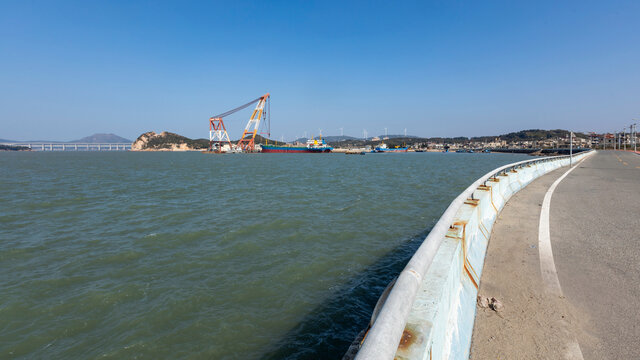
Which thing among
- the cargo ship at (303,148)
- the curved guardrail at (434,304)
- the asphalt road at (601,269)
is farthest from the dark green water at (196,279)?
the cargo ship at (303,148)

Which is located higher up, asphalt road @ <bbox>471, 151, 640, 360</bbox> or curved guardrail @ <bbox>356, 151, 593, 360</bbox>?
curved guardrail @ <bbox>356, 151, 593, 360</bbox>

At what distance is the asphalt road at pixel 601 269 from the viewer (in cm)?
289

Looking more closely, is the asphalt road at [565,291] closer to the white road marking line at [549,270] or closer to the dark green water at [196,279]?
the white road marking line at [549,270]

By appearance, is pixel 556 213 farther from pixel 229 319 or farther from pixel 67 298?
pixel 67 298

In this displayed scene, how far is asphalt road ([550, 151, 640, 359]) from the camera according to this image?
2.89 meters

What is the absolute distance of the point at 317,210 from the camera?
1300 cm

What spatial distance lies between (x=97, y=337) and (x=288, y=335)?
9.58 feet

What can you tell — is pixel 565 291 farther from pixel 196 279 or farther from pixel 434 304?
pixel 196 279

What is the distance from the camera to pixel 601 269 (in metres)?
4.39

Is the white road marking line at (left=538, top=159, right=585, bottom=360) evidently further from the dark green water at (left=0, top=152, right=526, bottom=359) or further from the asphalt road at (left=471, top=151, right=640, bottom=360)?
the dark green water at (left=0, top=152, right=526, bottom=359)

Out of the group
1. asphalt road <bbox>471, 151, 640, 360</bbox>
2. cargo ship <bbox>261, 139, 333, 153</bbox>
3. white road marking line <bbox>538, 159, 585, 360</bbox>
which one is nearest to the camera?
white road marking line <bbox>538, 159, 585, 360</bbox>

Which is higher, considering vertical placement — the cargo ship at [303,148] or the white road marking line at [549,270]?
the cargo ship at [303,148]

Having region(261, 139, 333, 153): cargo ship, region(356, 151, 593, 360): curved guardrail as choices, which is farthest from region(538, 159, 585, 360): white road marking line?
region(261, 139, 333, 153): cargo ship

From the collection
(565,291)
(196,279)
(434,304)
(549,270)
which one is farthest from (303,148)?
(434,304)
